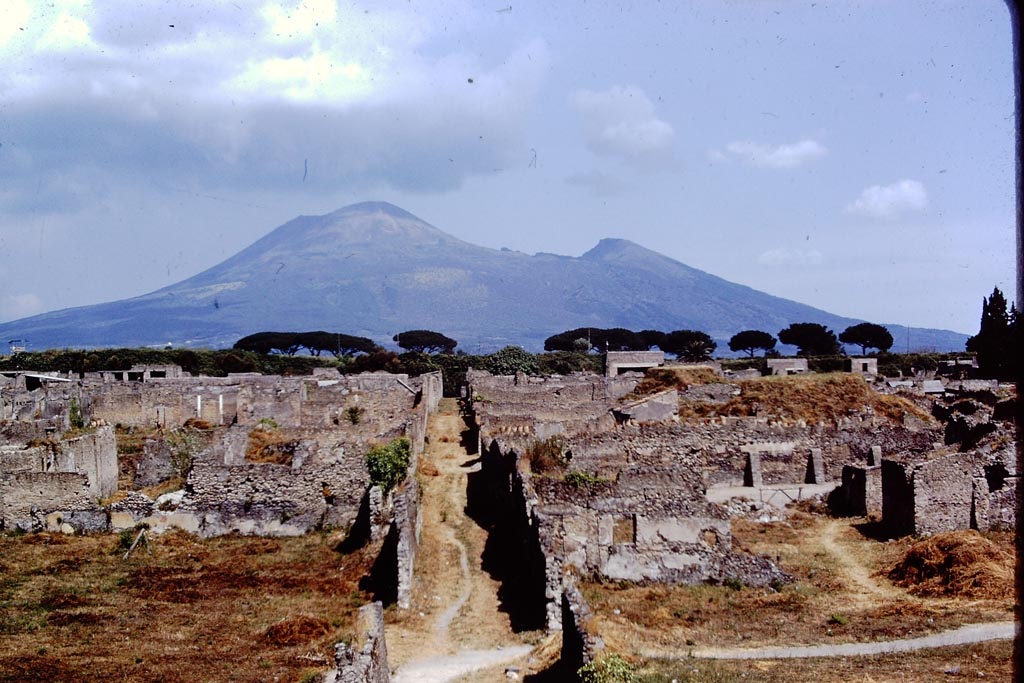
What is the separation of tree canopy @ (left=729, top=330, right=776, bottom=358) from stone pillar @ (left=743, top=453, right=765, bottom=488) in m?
112

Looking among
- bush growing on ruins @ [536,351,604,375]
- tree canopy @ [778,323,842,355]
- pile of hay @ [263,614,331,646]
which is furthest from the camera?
tree canopy @ [778,323,842,355]

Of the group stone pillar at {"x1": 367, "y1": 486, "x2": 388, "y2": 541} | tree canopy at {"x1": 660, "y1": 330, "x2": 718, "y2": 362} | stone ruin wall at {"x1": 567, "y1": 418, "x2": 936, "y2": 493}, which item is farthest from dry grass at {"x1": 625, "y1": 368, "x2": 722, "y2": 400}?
tree canopy at {"x1": 660, "y1": 330, "x2": 718, "y2": 362}

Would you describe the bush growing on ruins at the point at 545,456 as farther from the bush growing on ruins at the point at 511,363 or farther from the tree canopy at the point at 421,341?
the tree canopy at the point at 421,341

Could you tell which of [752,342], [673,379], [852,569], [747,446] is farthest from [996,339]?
[752,342]

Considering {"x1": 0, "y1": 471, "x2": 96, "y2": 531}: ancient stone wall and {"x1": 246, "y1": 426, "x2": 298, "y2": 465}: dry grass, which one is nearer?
{"x1": 0, "y1": 471, "x2": 96, "y2": 531}: ancient stone wall

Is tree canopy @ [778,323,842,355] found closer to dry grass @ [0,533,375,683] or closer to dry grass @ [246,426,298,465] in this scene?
dry grass @ [246,426,298,465]

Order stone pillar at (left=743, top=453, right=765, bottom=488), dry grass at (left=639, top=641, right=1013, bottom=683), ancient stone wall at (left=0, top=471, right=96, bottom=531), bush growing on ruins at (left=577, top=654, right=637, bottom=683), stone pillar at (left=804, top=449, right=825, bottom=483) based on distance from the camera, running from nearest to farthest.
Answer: bush growing on ruins at (left=577, top=654, right=637, bottom=683) → dry grass at (left=639, top=641, right=1013, bottom=683) → ancient stone wall at (left=0, top=471, right=96, bottom=531) → stone pillar at (left=743, top=453, right=765, bottom=488) → stone pillar at (left=804, top=449, right=825, bottom=483)

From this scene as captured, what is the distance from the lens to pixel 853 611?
620 inches

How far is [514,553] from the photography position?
20062mm

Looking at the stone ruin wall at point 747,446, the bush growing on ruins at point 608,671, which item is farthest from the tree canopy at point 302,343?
the bush growing on ruins at point 608,671

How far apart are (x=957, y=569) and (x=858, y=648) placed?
15.6ft

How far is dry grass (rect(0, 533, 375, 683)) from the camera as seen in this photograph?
13.4 meters

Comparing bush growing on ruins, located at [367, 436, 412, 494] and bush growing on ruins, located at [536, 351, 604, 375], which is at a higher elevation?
bush growing on ruins, located at [536, 351, 604, 375]

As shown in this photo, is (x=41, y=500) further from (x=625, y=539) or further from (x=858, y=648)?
(x=858, y=648)
